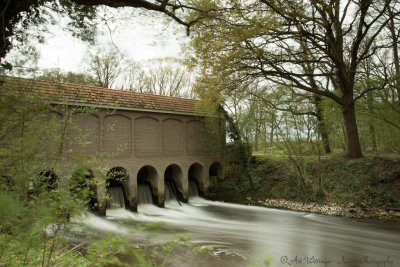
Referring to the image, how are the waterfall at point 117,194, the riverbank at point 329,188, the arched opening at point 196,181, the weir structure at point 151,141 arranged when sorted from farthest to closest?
the arched opening at point 196,181
the waterfall at point 117,194
the weir structure at point 151,141
the riverbank at point 329,188

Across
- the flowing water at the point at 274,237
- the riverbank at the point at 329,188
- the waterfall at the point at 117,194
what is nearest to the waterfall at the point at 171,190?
the flowing water at the point at 274,237

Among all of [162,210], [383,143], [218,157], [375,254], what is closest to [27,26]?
[375,254]

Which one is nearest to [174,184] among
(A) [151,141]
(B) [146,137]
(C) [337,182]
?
(A) [151,141]

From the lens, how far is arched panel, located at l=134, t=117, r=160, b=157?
60.8 feet

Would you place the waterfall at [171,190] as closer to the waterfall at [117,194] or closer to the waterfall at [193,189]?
the waterfall at [193,189]

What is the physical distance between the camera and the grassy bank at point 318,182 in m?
14.9

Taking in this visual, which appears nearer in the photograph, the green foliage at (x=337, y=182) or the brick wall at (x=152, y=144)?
the green foliage at (x=337, y=182)

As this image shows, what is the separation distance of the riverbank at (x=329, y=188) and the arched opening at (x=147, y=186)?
432 cm

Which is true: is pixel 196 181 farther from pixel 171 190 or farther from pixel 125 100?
pixel 125 100

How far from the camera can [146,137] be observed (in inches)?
746

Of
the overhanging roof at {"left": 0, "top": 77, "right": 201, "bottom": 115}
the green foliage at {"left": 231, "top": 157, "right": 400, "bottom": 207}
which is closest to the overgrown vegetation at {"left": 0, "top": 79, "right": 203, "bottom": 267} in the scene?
the overhanging roof at {"left": 0, "top": 77, "right": 201, "bottom": 115}

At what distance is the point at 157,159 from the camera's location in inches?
762

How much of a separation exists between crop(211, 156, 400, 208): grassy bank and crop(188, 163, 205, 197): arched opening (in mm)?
886

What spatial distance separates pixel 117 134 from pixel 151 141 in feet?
7.25
